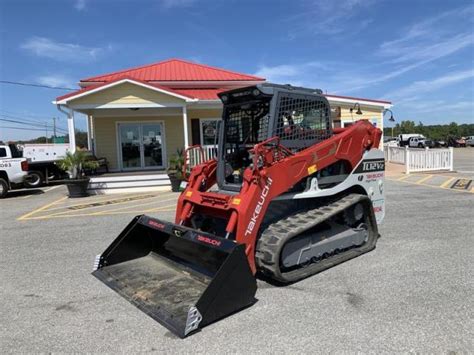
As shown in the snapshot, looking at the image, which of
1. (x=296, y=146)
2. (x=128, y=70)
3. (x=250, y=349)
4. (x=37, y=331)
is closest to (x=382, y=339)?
(x=250, y=349)

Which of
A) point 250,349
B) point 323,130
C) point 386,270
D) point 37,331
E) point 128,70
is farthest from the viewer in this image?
point 128,70

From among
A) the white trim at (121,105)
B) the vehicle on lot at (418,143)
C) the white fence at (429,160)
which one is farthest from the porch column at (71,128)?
the vehicle on lot at (418,143)

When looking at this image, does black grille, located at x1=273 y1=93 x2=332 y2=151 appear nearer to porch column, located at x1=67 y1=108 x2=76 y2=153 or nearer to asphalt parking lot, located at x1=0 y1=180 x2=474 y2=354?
asphalt parking lot, located at x1=0 y1=180 x2=474 y2=354

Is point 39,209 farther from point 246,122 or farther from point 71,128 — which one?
point 246,122

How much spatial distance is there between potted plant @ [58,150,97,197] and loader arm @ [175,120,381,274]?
9.37 meters

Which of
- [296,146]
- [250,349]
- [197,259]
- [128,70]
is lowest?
[250,349]

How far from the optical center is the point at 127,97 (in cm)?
1527

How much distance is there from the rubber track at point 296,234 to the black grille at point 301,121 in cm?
96

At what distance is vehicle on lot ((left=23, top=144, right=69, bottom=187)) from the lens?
1870 centimetres

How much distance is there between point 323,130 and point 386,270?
85.4 inches

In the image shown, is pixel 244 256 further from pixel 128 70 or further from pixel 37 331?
pixel 128 70

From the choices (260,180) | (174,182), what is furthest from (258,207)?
(174,182)

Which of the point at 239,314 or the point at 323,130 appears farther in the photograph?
the point at 323,130

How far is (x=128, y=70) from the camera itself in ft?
67.7
